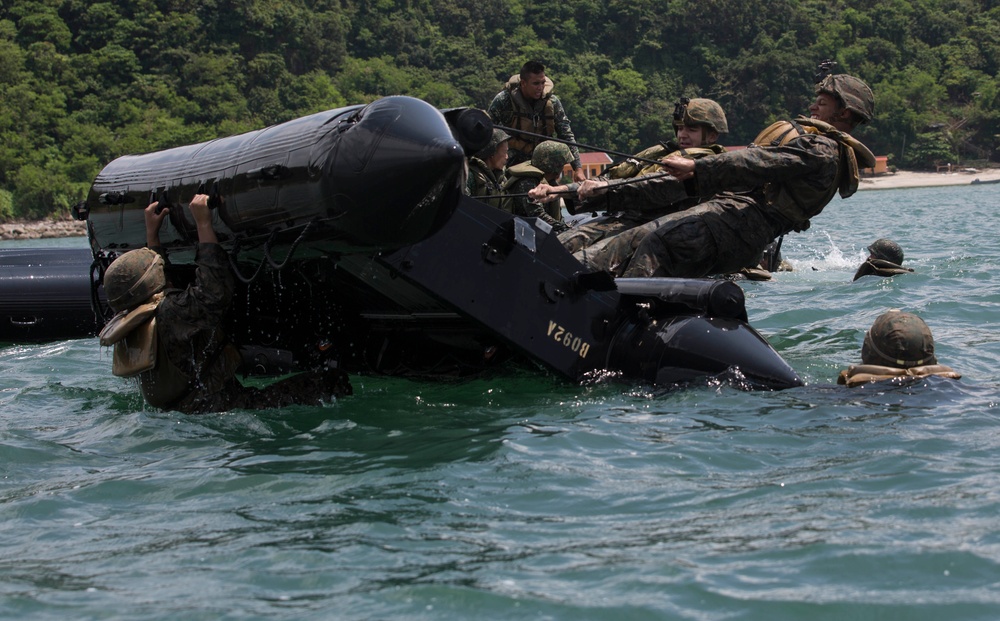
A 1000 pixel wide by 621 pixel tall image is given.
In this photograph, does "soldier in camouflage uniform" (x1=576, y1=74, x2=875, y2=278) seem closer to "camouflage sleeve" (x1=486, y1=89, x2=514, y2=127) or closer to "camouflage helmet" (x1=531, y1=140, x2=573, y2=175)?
"camouflage helmet" (x1=531, y1=140, x2=573, y2=175)

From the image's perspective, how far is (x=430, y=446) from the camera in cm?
645

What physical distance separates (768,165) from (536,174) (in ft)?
8.86

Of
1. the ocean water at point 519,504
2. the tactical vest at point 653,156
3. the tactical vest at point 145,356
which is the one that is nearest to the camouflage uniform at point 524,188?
the tactical vest at point 653,156

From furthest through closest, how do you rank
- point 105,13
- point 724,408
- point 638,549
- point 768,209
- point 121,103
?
point 105,13 < point 121,103 < point 768,209 < point 724,408 < point 638,549

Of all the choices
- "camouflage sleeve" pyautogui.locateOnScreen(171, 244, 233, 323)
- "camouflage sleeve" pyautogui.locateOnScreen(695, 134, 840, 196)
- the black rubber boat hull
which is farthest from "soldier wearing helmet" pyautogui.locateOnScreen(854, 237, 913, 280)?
"camouflage sleeve" pyautogui.locateOnScreen(171, 244, 233, 323)

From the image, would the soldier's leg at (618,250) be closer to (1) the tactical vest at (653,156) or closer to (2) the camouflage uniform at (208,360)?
(1) the tactical vest at (653,156)

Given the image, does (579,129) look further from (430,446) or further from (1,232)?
(430,446)

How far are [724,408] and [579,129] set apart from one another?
273ft

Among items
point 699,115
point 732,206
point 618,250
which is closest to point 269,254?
point 618,250

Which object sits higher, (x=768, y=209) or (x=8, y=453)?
(x=768, y=209)

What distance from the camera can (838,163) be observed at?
875 cm

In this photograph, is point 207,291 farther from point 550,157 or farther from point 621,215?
point 550,157

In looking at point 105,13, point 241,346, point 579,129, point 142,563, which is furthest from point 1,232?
point 142,563

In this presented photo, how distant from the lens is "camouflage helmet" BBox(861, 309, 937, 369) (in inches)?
276
